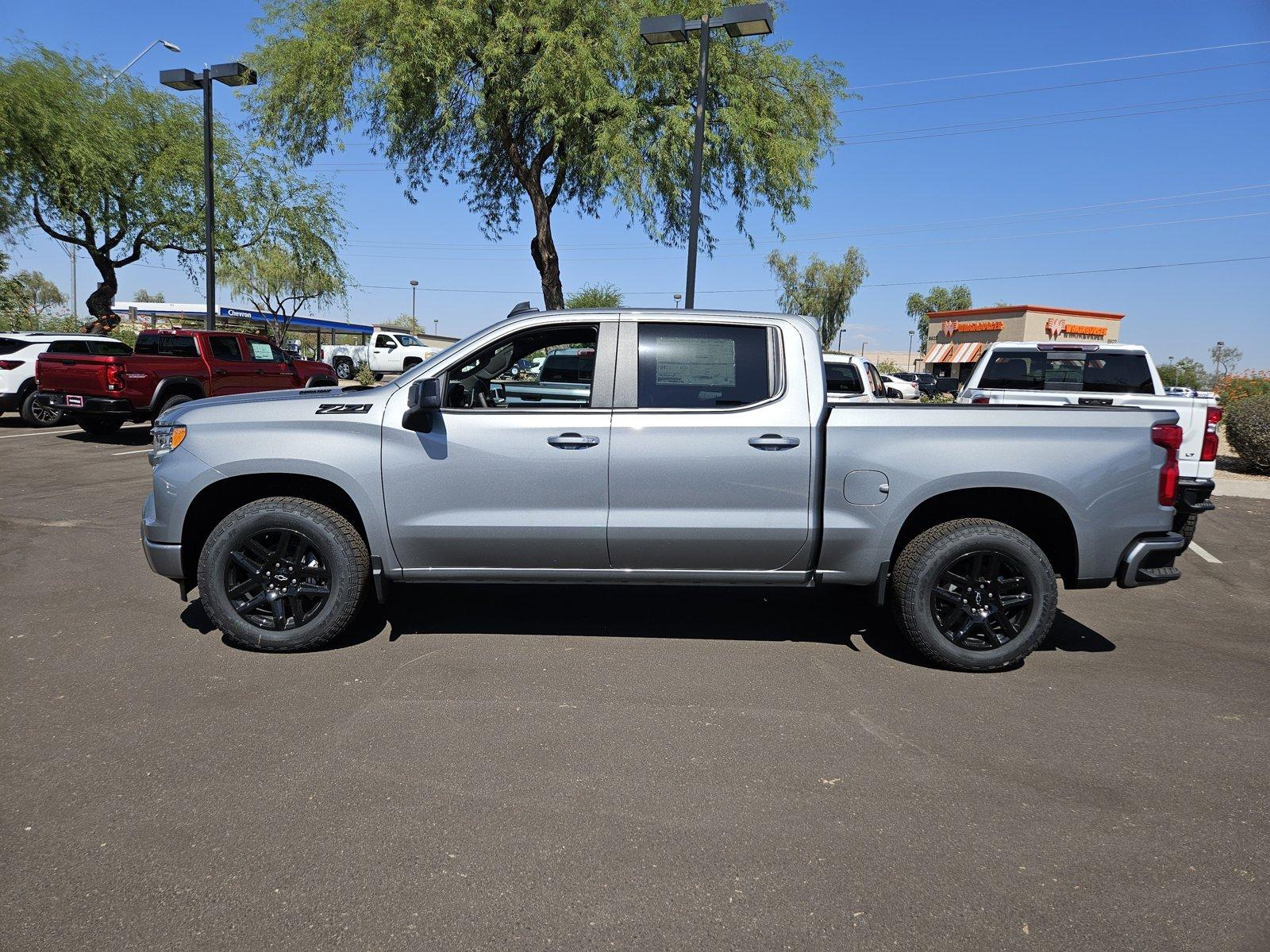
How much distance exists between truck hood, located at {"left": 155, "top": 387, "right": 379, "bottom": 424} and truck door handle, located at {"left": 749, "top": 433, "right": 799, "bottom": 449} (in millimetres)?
2076

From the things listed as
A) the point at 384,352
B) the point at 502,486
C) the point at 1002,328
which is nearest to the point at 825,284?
the point at 1002,328

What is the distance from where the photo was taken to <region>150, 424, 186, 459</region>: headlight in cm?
500

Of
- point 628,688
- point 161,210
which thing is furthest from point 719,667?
point 161,210

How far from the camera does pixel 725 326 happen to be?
509 centimetres

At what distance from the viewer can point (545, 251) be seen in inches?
771

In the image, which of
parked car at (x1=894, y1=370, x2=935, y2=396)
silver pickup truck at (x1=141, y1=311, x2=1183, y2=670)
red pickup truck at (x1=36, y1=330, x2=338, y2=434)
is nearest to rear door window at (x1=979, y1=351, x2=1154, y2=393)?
silver pickup truck at (x1=141, y1=311, x2=1183, y2=670)

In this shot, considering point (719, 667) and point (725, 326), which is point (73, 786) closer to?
point (719, 667)

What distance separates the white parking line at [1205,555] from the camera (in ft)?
27.1

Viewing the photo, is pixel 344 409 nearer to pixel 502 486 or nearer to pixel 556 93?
pixel 502 486

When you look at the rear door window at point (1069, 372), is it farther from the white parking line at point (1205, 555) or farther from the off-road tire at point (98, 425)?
the off-road tire at point (98, 425)

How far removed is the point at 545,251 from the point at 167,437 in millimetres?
15248

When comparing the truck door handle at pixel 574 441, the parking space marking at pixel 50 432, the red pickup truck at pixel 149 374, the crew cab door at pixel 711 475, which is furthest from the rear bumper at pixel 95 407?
the crew cab door at pixel 711 475

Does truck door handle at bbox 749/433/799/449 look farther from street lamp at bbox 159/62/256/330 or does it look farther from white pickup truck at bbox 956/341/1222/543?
street lamp at bbox 159/62/256/330

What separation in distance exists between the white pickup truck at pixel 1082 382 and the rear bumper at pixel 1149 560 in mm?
3010
